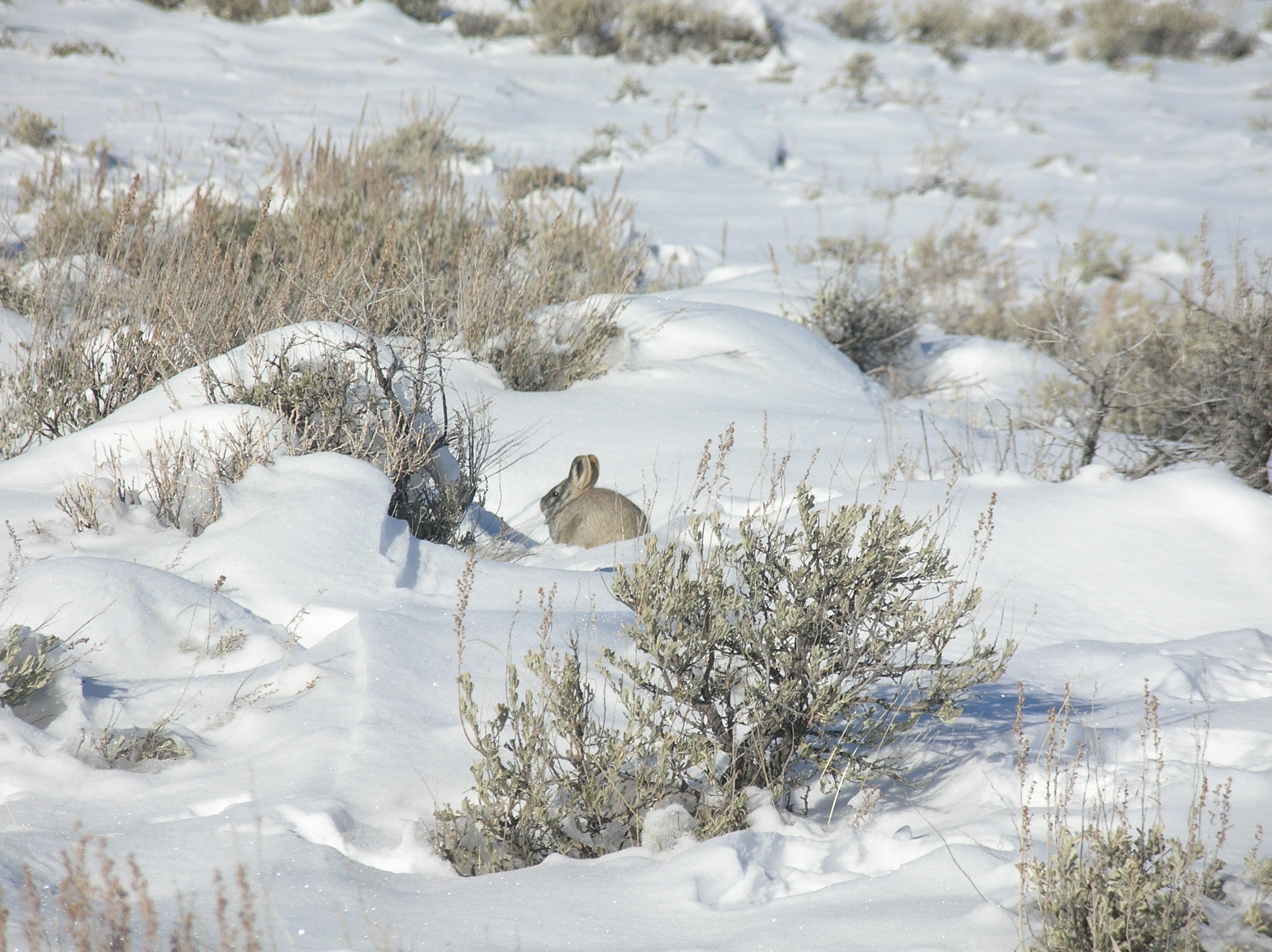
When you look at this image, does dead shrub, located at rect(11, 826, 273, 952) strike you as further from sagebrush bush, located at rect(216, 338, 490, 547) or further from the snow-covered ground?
sagebrush bush, located at rect(216, 338, 490, 547)

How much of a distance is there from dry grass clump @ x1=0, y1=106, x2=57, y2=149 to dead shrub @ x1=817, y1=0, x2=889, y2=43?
12.6 metres

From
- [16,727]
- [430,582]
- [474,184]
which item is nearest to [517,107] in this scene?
[474,184]

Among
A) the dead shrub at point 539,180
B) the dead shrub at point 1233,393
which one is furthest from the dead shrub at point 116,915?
the dead shrub at point 539,180

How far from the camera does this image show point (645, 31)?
1377cm

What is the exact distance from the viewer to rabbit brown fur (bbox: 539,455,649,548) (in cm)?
361

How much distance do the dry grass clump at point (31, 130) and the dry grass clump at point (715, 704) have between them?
7.49m

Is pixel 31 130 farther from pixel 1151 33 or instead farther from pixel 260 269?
pixel 1151 33

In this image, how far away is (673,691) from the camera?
2.08 meters

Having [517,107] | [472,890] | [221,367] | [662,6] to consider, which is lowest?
[472,890]

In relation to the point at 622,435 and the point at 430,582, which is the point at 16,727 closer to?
the point at 430,582

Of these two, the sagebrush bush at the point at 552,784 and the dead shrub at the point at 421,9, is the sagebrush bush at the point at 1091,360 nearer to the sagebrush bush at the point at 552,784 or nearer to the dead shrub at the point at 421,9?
the sagebrush bush at the point at 552,784

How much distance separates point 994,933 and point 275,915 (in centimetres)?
119

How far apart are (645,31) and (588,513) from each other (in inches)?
480

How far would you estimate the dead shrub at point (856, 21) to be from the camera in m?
16.1
